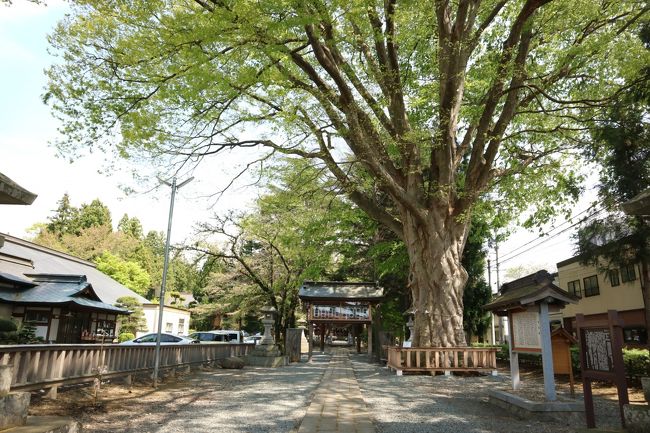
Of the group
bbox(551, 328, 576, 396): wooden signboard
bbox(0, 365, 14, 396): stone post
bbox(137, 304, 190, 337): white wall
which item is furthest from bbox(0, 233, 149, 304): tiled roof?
bbox(551, 328, 576, 396): wooden signboard

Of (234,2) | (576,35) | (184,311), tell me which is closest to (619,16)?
(576,35)

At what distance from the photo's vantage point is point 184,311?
4162cm

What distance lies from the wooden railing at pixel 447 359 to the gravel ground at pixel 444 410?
57.2 inches

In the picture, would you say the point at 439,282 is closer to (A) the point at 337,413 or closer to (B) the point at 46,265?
(A) the point at 337,413

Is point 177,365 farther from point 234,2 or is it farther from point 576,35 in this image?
point 576,35

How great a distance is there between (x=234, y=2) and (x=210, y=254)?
15.2m

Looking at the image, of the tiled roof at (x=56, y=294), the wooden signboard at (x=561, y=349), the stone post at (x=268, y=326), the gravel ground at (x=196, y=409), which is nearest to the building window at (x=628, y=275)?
the wooden signboard at (x=561, y=349)

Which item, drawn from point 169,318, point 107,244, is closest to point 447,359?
point 169,318

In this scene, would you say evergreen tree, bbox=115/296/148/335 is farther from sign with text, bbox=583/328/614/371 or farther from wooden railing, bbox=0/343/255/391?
sign with text, bbox=583/328/614/371

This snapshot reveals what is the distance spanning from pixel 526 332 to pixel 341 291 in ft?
52.8

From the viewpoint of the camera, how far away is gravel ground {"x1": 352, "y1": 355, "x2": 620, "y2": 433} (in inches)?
254

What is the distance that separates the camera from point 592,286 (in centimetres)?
2717

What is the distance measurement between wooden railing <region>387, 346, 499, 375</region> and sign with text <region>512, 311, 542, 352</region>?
473 cm

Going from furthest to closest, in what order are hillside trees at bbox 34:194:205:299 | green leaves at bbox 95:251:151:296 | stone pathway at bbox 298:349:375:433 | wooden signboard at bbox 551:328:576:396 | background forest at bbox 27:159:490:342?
1. hillside trees at bbox 34:194:205:299
2. green leaves at bbox 95:251:151:296
3. background forest at bbox 27:159:490:342
4. wooden signboard at bbox 551:328:576:396
5. stone pathway at bbox 298:349:375:433
